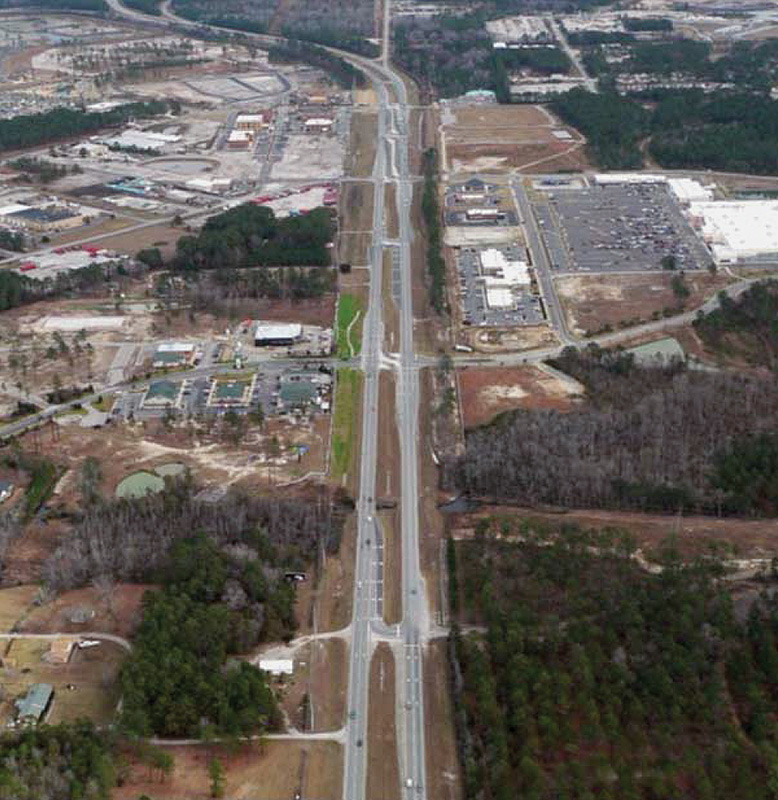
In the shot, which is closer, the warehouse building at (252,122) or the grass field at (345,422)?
the grass field at (345,422)

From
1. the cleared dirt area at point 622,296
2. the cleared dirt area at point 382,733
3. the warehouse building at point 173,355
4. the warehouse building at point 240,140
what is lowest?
the cleared dirt area at point 382,733

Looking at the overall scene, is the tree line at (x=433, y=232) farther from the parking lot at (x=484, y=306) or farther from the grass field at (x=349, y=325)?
the grass field at (x=349, y=325)

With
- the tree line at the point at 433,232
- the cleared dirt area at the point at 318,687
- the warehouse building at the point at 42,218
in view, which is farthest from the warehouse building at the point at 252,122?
the cleared dirt area at the point at 318,687

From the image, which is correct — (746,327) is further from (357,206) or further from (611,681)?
(611,681)

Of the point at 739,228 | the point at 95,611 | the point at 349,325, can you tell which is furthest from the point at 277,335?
the point at 739,228

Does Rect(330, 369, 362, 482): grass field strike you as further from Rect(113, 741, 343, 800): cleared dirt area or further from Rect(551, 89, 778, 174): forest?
Rect(551, 89, 778, 174): forest

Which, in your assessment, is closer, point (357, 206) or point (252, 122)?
point (357, 206)

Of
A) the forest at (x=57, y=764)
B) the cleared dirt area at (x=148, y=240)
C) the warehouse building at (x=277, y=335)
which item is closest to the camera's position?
the forest at (x=57, y=764)
